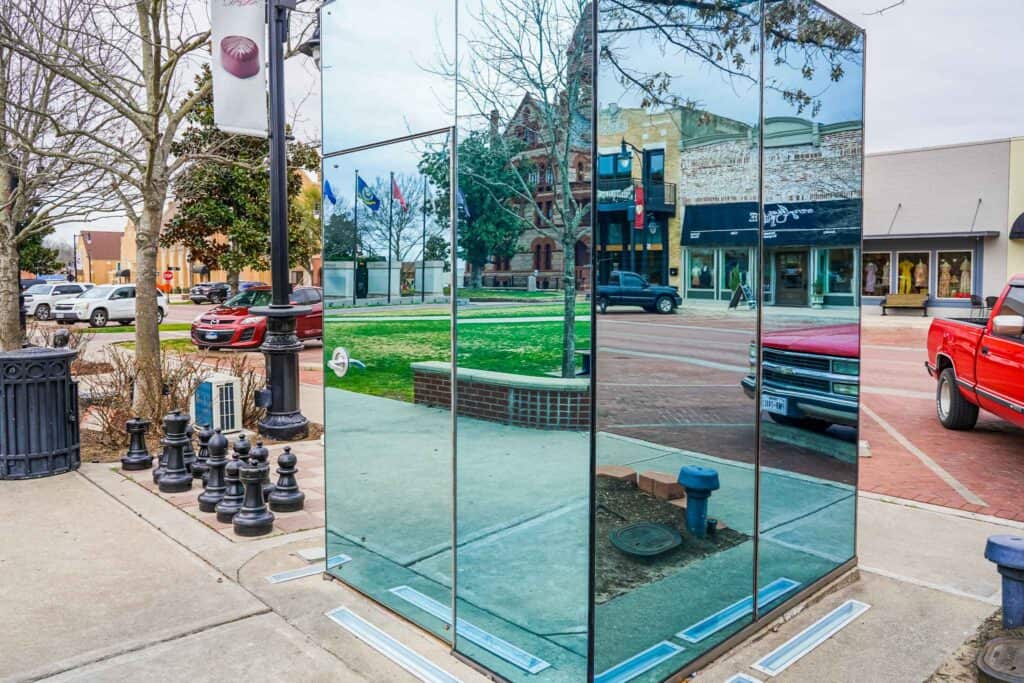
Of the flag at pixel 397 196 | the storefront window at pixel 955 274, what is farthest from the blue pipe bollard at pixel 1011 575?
the storefront window at pixel 955 274

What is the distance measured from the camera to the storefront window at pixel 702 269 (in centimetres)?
346

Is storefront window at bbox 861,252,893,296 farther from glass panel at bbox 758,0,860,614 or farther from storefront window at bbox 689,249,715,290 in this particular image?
storefront window at bbox 689,249,715,290

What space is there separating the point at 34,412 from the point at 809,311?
622cm

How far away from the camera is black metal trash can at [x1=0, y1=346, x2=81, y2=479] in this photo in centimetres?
657

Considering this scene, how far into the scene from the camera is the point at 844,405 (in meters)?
4.61

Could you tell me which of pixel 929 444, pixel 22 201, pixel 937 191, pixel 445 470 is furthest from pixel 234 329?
pixel 937 191

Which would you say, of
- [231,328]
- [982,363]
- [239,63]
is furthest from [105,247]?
[982,363]

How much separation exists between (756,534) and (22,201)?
11.9m

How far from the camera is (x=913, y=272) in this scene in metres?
33.4

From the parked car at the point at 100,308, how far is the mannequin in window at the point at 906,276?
3006 centimetres

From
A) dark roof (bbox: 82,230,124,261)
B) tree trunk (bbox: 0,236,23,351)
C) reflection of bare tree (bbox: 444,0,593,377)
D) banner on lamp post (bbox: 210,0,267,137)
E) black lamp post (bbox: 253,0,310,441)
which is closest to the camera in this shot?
reflection of bare tree (bbox: 444,0,593,377)

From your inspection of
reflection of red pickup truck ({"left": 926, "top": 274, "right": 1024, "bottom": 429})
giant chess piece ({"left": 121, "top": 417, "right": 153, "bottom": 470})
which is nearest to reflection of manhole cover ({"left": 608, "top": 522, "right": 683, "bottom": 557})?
giant chess piece ({"left": 121, "top": 417, "right": 153, "bottom": 470})

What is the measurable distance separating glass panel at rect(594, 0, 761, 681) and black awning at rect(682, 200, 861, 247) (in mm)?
13

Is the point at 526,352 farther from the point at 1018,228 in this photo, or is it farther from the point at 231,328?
the point at 1018,228
